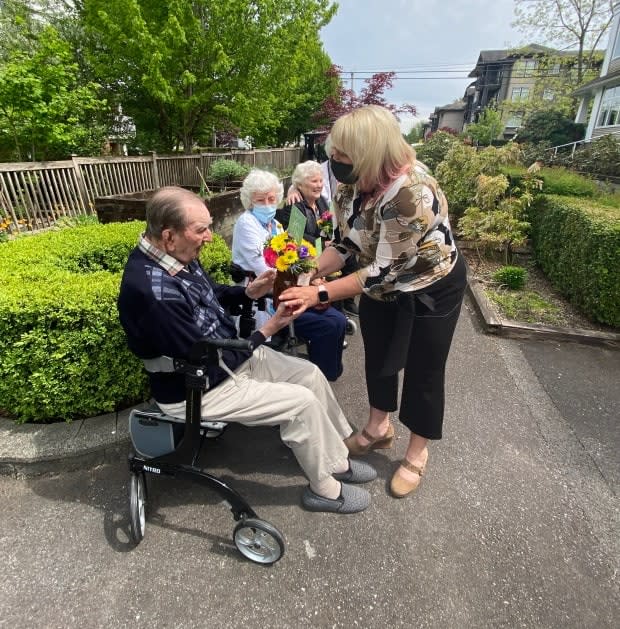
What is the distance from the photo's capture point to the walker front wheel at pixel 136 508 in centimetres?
188

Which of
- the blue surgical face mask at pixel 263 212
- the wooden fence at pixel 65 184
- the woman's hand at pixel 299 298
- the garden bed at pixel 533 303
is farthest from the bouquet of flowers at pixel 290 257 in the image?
the wooden fence at pixel 65 184

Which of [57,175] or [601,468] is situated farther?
[57,175]

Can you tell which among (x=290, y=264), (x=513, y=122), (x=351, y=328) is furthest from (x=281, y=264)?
(x=513, y=122)

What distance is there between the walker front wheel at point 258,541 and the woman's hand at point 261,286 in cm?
127

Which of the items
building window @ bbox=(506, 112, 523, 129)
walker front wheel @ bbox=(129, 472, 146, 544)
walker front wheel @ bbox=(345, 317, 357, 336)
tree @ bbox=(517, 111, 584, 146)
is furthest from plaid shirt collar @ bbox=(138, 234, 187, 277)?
building window @ bbox=(506, 112, 523, 129)

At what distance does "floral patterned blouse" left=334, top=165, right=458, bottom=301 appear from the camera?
1735mm

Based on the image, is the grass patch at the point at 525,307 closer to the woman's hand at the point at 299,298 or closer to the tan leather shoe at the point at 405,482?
the tan leather shoe at the point at 405,482

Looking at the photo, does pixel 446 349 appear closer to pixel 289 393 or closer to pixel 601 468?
pixel 289 393

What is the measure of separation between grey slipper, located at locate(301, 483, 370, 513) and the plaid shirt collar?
4.71 ft

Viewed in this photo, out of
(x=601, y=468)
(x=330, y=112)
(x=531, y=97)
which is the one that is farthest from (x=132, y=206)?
(x=531, y=97)

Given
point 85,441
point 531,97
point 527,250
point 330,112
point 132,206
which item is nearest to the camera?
point 85,441

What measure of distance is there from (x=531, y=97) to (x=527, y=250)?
117 ft

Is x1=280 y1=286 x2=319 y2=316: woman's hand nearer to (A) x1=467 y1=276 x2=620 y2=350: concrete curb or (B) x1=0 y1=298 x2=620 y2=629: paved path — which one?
(B) x1=0 y1=298 x2=620 y2=629: paved path

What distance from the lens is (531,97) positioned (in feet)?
111
